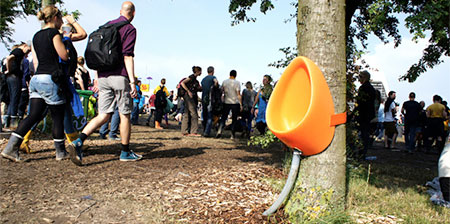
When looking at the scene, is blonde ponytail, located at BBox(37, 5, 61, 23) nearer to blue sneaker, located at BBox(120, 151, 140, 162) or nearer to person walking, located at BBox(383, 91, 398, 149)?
blue sneaker, located at BBox(120, 151, 140, 162)

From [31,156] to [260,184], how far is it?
3.17 meters

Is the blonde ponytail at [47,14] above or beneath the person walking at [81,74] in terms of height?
above

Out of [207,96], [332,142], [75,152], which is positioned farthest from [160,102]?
[332,142]

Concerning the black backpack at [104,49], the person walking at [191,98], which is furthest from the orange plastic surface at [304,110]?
the person walking at [191,98]

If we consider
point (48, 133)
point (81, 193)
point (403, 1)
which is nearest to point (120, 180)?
point (81, 193)

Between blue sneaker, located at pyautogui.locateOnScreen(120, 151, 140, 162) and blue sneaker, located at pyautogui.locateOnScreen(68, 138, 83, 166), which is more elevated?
blue sneaker, located at pyautogui.locateOnScreen(68, 138, 83, 166)

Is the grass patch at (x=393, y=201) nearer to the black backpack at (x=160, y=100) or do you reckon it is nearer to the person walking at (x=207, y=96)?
the person walking at (x=207, y=96)

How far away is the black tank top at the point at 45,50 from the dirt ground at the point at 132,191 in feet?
3.82

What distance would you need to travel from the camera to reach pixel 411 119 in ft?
34.4

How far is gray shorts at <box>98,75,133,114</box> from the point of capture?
13.6 feet

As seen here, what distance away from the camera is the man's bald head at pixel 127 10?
436cm

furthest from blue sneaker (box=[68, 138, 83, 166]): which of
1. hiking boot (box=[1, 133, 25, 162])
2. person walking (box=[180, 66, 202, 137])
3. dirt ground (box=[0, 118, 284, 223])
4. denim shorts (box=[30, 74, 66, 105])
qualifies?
person walking (box=[180, 66, 202, 137])

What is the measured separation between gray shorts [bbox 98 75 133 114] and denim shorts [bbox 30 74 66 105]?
51 centimetres

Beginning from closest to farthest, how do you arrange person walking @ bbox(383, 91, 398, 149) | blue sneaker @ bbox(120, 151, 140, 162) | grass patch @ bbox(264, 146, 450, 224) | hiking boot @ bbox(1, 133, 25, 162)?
grass patch @ bbox(264, 146, 450, 224) → hiking boot @ bbox(1, 133, 25, 162) → blue sneaker @ bbox(120, 151, 140, 162) → person walking @ bbox(383, 91, 398, 149)
